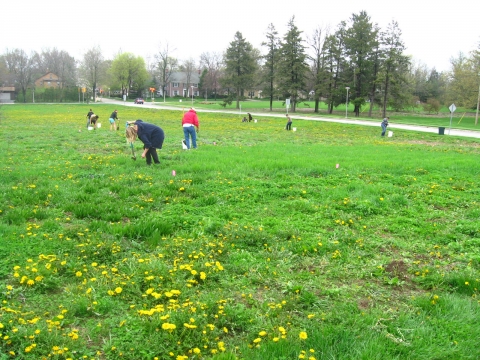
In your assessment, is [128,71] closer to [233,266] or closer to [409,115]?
[409,115]

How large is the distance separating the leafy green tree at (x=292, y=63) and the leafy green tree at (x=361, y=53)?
20.8 ft

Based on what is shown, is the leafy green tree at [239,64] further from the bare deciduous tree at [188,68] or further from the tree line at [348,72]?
the bare deciduous tree at [188,68]

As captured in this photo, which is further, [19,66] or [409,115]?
[19,66]

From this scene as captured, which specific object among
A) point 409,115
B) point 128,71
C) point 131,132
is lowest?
point 131,132

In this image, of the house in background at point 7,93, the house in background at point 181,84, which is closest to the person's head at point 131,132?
the house in background at point 7,93

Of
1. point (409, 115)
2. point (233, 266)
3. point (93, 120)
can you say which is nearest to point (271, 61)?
point (409, 115)

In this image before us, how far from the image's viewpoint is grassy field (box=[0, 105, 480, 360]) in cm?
340

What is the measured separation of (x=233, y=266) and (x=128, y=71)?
10042 cm

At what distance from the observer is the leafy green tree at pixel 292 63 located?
5534 cm

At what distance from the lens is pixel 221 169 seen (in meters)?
10.2

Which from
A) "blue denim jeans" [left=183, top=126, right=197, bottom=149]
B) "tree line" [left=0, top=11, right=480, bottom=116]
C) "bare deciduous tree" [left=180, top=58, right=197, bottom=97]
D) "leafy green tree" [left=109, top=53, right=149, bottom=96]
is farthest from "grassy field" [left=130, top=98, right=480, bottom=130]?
"bare deciduous tree" [left=180, top=58, right=197, bottom=97]

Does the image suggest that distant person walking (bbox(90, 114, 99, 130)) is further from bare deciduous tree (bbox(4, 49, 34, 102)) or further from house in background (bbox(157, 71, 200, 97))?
house in background (bbox(157, 71, 200, 97))

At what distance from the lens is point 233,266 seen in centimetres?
489

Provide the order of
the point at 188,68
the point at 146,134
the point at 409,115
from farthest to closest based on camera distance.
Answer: the point at 188,68 → the point at 409,115 → the point at 146,134
